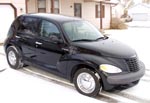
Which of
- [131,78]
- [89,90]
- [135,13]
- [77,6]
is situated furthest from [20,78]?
[135,13]

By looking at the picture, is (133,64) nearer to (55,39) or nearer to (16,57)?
(55,39)

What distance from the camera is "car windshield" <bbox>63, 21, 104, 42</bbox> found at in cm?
687

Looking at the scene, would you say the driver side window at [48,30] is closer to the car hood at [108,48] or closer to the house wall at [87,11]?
the car hood at [108,48]

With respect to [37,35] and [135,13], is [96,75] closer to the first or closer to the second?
[37,35]

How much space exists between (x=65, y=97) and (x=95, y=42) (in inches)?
63.6

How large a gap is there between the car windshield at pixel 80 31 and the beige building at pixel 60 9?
8032 millimetres

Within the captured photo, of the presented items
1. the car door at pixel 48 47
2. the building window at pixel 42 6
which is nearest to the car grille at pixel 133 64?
the car door at pixel 48 47

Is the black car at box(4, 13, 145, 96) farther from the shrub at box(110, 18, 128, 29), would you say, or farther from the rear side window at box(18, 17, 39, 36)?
the shrub at box(110, 18, 128, 29)

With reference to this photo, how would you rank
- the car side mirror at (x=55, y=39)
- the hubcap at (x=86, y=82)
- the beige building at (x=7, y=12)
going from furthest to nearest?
1. the beige building at (x=7, y=12)
2. the car side mirror at (x=55, y=39)
3. the hubcap at (x=86, y=82)

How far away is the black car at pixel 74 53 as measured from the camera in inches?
236

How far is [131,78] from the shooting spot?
19.8ft

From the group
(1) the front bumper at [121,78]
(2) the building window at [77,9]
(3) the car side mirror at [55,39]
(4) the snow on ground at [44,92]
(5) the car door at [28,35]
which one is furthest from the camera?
(2) the building window at [77,9]

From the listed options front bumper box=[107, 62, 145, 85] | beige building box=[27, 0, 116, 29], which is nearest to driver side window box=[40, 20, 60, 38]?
front bumper box=[107, 62, 145, 85]

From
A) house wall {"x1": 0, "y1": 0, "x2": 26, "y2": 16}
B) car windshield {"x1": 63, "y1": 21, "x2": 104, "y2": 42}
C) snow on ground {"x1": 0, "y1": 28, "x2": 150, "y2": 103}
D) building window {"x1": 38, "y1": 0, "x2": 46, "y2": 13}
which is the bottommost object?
snow on ground {"x1": 0, "y1": 28, "x2": 150, "y2": 103}
